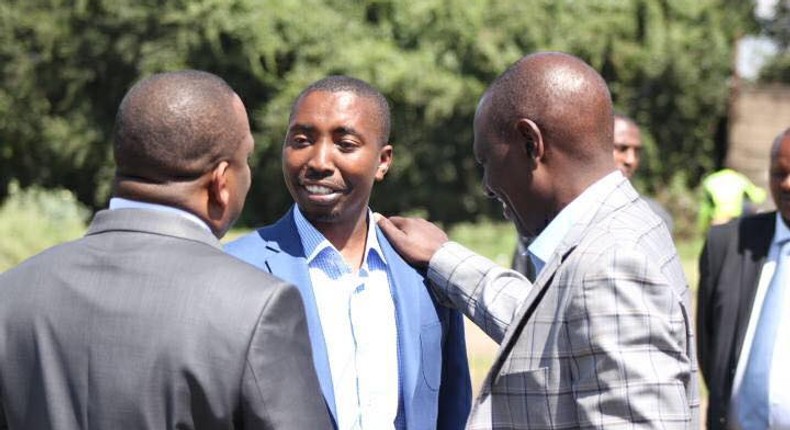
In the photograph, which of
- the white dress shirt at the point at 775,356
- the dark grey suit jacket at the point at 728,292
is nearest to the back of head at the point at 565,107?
the white dress shirt at the point at 775,356

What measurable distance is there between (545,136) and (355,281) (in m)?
0.90

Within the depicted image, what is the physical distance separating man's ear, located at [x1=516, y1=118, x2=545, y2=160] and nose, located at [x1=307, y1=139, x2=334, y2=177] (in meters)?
0.78

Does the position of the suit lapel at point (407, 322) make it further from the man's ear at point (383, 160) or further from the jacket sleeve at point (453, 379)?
the man's ear at point (383, 160)

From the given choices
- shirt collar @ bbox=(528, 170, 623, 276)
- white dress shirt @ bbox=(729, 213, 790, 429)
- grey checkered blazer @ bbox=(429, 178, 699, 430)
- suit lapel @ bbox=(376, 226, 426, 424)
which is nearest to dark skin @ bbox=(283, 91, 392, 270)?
suit lapel @ bbox=(376, 226, 426, 424)

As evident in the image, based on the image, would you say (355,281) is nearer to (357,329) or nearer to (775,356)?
(357,329)

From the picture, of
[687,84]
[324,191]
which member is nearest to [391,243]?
[324,191]

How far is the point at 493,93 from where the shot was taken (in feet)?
9.21

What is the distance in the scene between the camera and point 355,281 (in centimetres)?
335

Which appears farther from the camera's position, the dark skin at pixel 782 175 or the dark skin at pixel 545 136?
the dark skin at pixel 782 175

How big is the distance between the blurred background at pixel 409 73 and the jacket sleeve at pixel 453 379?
1339 cm

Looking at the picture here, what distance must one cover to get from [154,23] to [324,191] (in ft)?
49.8

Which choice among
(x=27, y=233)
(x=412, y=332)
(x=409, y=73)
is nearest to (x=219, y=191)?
(x=412, y=332)

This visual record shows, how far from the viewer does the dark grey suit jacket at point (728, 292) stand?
15.0ft

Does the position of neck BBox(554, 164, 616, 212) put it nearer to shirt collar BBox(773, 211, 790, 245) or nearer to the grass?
shirt collar BBox(773, 211, 790, 245)
